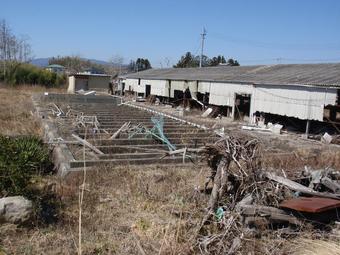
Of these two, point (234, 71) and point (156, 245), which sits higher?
point (234, 71)

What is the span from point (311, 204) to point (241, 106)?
20.1m

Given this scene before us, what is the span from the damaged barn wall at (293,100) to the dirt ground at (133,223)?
10.3 metres

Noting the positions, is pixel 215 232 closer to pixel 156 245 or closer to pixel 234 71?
pixel 156 245

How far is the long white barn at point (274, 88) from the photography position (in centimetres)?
1805

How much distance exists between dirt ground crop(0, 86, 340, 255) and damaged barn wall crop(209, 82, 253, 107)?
14894 millimetres

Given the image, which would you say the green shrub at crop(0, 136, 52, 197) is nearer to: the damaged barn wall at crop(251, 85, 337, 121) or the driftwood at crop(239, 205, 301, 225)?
the driftwood at crop(239, 205, 301, 225)

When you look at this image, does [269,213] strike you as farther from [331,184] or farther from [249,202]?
[331,184]

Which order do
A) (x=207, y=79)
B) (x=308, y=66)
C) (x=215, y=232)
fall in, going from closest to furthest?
1. (x=215, y=232)
2. (x=308, y=66)
3. (x=207, y=79)

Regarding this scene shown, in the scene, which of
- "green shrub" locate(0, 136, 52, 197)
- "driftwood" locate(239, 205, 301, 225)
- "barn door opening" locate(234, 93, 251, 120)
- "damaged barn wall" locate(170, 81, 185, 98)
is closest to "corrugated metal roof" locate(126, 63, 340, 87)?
"damaged barn wall" locate(170, 81, 185, 98)

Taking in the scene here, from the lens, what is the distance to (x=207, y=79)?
92.2ft

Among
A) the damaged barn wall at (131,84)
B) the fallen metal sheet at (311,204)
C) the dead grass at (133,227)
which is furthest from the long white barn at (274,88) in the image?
the fallen metal sheet at (311,204)

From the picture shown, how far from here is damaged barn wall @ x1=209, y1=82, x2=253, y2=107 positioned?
23881 millimetres

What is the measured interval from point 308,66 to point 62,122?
13950mm

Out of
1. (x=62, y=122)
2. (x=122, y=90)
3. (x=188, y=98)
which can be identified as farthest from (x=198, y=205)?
(x=122, y=90)
